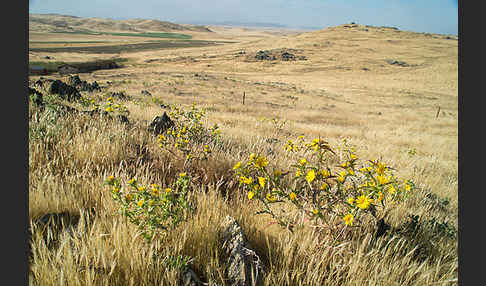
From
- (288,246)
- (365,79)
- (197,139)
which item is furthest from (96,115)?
(365,79)

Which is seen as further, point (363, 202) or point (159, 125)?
point (159, 125)

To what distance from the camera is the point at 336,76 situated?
54.3 meters

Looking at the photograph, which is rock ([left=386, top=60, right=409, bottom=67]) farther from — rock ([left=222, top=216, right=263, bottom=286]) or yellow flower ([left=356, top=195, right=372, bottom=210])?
rock ([left=222, top=216, right=263, bottom=286])

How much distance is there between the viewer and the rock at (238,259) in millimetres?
1460

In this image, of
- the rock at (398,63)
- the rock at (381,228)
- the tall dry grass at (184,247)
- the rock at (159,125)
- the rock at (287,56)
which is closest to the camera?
the tall dry grass at (184,247)

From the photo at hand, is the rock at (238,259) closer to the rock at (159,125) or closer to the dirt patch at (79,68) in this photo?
the rock at (159,125)

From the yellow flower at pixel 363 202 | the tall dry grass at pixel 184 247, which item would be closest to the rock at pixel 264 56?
the tall dry grass at pixel 184 247

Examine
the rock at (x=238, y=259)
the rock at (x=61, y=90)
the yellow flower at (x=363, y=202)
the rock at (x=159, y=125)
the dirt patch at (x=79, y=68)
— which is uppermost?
the dirt patch at (x=79, y=68)

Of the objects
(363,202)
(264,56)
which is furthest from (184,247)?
(264,56)

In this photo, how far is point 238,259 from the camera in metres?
1.52

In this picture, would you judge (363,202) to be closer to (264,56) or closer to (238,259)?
(238,259)

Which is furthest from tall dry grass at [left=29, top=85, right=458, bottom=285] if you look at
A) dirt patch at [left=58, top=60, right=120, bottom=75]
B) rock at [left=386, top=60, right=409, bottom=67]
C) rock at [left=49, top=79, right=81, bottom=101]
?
rock at [left=386, top=60, right=409, bottom=67]

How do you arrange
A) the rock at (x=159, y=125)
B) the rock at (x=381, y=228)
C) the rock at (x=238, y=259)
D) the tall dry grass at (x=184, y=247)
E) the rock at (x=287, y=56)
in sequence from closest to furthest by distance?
the tall dry grass at (x=184, y=247)
the rock at (x=238, y=259)
the rock at (x=381, y=228)
the rock at (x=159, y=125)
the rock at (x=287, y=56)
